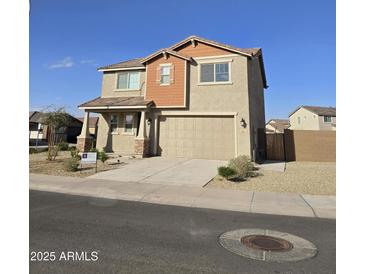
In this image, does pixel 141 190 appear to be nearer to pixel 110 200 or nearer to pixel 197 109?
pixel 110 200

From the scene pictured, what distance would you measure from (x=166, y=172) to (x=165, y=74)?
27.6ft

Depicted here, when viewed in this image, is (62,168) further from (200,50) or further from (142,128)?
(200,50)

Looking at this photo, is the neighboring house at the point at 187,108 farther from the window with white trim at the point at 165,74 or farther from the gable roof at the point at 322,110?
the gable roof at the point at 322,110

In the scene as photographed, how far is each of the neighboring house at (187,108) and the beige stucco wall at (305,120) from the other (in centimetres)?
3414

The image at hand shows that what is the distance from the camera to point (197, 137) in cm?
1791

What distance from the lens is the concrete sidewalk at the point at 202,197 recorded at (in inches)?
302

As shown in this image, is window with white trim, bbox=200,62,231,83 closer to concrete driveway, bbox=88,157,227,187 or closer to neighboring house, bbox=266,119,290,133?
concrete driveway, bbox=88,157,227,187

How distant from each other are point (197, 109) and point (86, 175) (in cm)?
842

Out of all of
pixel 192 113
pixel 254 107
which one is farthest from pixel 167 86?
pixel 254 107

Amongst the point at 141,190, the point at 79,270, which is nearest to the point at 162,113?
the point at 141,190

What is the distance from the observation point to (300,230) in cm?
598
